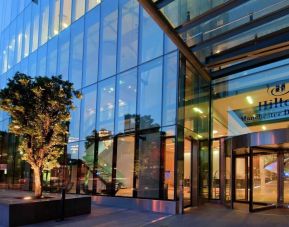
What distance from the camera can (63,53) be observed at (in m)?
25.0

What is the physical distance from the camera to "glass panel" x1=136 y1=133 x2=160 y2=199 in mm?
15555

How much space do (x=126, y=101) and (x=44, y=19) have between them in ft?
46.6

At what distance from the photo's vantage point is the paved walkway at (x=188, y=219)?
12.0 meters

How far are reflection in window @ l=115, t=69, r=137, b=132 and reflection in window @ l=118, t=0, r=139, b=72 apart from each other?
53cm

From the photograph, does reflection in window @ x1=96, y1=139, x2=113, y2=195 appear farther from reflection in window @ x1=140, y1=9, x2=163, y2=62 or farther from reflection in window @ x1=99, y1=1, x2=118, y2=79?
reflection in window @ x1=140, y1=9, x2=163, y2=62

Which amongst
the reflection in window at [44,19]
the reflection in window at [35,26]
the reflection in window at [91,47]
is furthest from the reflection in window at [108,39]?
the reflection in window at [35,26]

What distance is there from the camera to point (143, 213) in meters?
14.7

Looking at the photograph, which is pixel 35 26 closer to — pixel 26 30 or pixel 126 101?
pixel 26 30

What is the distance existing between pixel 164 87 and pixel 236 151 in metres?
3.91

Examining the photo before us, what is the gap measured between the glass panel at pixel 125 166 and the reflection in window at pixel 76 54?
597cm

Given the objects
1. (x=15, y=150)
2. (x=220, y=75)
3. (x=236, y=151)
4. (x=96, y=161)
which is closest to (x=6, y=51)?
(x=15, y=150)

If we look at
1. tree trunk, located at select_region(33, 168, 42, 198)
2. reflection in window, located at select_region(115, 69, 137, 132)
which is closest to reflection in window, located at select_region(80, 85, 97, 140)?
reflection in window, located at select_region(115, 69, 137, 132)

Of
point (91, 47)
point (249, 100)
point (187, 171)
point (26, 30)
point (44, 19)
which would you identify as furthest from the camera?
point (26, 30)

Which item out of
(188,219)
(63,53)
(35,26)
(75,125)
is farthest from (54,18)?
(188,219)
